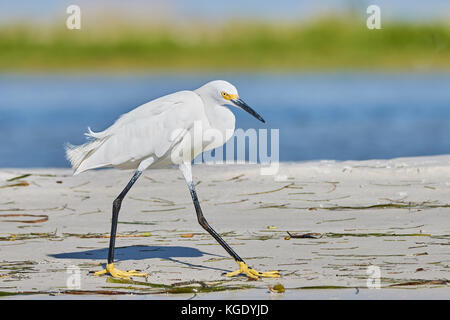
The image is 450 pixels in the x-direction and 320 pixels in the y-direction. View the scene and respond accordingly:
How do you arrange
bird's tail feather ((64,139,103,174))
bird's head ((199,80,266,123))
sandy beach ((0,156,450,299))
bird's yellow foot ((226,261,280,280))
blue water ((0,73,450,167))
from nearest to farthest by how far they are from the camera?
sandy beach ((0,156,450,299)), bird's yellow foot ((226,261,280,280)), bird's head ((199,80,266,123)), bird's tail feather ((64,139,103,174)), blue water ((0,73,450,167))

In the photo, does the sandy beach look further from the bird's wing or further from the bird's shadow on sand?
the bird's wing

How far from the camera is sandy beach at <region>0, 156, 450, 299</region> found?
4.71m

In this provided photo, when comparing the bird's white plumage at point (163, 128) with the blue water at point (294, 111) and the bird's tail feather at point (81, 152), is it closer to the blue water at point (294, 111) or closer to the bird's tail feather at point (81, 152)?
the bird's tail feather at point (81, 152)

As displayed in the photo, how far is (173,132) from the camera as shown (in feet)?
16.8

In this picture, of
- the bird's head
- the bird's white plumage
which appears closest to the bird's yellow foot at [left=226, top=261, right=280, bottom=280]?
the bird's white plumage

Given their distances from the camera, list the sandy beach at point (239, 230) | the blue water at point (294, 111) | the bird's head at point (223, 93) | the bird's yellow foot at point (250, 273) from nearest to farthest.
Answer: the sandy beach at point (239, 230) < the bird's yellow foot at point (250, 273) < the bird's head at point (223, 93) < the blue water at point (294, 111)

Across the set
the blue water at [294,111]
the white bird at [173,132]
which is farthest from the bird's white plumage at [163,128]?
the blue water at [294,111]

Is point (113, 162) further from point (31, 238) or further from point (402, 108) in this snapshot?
point (402, 108)

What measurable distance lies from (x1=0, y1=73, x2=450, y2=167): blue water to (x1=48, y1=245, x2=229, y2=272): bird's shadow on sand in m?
8.81

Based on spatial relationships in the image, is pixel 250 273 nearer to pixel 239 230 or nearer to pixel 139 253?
pixel 139 253

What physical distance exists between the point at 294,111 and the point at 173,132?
1862 cm

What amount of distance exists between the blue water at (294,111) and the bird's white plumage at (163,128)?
9200 millimetres

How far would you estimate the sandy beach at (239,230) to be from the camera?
15.5 ft

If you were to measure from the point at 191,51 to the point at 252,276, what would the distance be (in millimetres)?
32301
